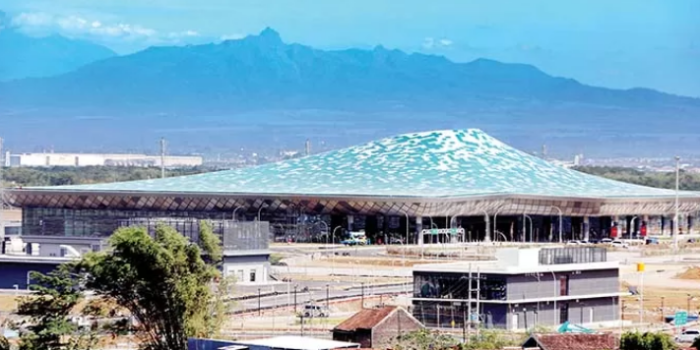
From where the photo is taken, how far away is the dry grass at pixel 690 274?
76.6m

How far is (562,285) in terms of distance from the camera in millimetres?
53531

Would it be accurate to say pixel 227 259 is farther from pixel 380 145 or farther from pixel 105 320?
pixel 380 145

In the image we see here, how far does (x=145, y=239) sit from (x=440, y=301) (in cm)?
1173

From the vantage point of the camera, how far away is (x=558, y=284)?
53281mm

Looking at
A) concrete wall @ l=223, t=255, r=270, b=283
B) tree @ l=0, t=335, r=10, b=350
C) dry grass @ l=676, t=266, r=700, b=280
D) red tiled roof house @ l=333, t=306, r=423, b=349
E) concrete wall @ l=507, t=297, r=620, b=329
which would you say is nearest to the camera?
tree @ l=0, t=335, r=10, b=350

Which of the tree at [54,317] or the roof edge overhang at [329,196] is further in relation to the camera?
the roof edge overhang at [329,196]

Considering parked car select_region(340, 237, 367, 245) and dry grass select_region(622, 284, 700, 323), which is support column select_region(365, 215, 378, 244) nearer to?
→ parked car select_region(340, 237, 367, 245)

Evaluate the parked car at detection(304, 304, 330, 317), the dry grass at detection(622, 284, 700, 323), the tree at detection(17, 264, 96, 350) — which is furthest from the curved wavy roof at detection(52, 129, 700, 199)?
the tree at detection(17, 264, 96, 350)

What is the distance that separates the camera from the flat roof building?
169 ft

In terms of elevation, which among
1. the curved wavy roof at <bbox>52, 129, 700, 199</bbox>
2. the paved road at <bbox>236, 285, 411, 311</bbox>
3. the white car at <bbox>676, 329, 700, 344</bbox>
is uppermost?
the curved wavy roof at <bbox>52, 129, 700, 199</bbox>

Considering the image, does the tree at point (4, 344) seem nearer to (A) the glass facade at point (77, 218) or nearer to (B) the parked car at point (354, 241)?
(B) the parked car at point (354, 241)

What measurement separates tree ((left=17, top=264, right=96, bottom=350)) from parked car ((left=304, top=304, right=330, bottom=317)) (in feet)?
38.5

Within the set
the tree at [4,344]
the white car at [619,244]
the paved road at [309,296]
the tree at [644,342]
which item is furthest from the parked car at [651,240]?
the tree at [4,344]

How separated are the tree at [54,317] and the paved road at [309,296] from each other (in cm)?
1188
